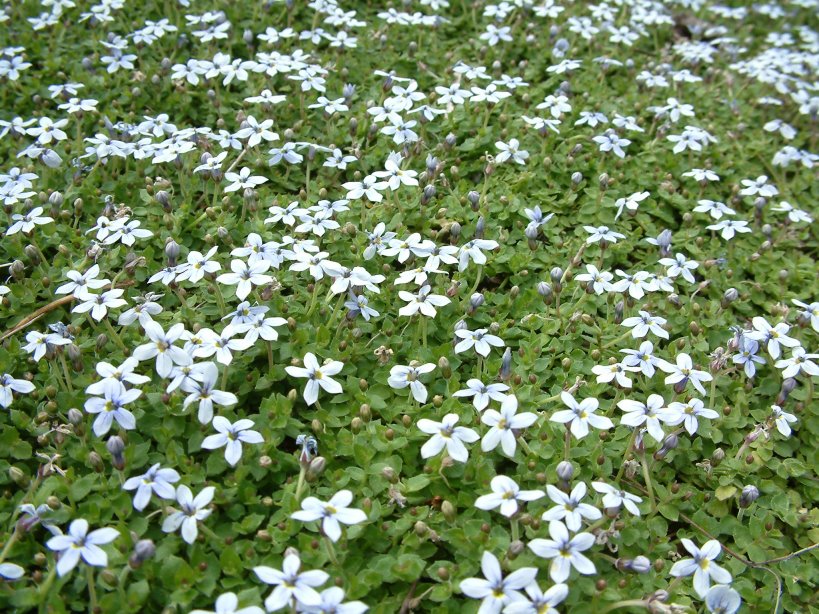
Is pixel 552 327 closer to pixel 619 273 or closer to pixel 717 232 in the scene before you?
pixel 619 273

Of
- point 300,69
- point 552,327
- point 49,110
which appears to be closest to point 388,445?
point 552,327

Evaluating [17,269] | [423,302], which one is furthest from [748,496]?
[17,269]

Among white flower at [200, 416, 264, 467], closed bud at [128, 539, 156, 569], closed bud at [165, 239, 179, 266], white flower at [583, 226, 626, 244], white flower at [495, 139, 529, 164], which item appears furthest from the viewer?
white flower at [495, 139, 529, 164]

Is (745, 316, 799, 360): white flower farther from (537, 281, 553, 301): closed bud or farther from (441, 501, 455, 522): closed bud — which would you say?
(441, 501, 455, 522): closed bud

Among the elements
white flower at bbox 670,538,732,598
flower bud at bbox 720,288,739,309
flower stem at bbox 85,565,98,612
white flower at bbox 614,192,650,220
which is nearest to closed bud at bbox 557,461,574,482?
white flower at bbox 670,538,732,598

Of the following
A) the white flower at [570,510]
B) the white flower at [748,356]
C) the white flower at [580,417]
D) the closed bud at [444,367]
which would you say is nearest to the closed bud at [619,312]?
the white flower at [748,356]

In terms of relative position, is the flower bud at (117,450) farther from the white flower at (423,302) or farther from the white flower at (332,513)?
the white flower at (423,302)
